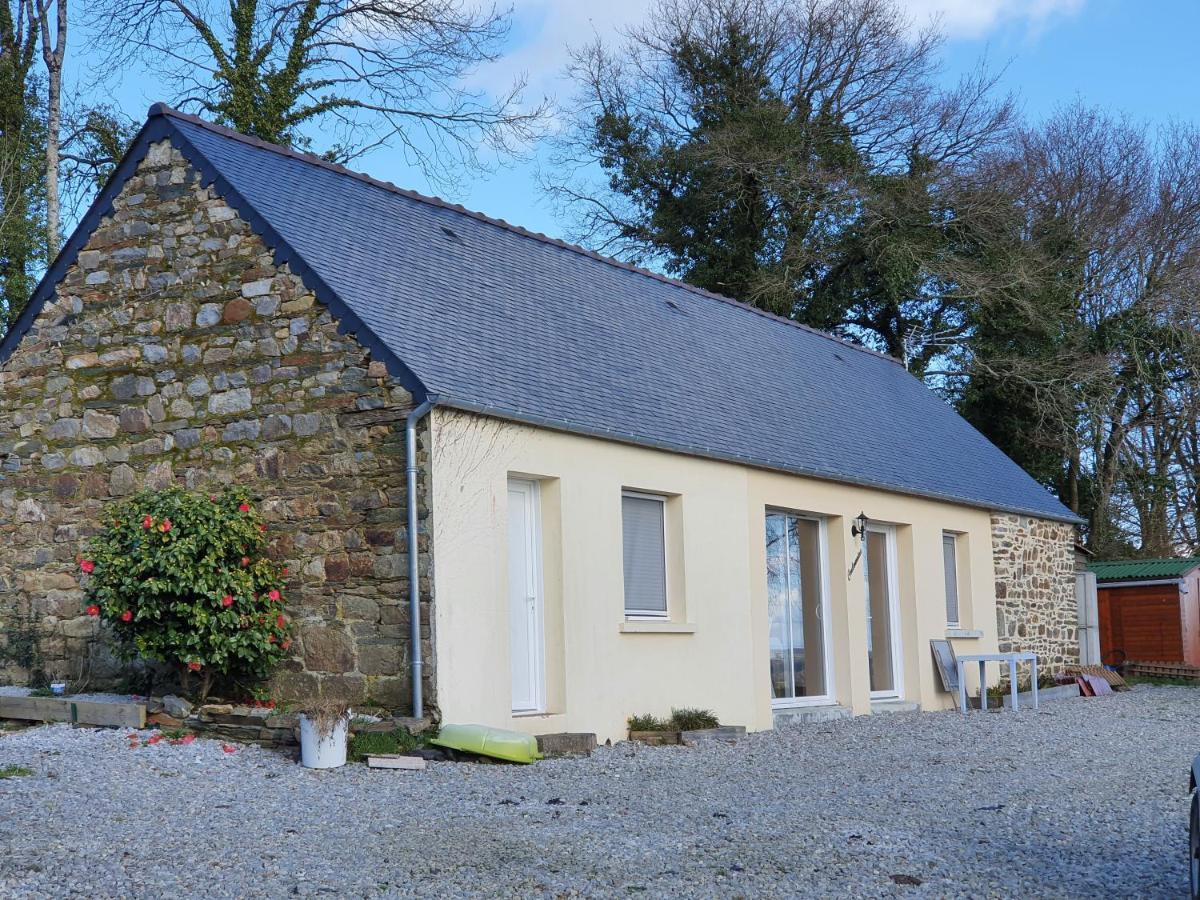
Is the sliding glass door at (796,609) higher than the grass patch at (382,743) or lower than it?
higher

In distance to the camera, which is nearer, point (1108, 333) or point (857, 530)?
point (857, 530)

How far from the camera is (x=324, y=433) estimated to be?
10.8m

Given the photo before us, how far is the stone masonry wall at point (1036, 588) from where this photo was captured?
752 inches

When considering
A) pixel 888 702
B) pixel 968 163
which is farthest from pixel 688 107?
pixel 888 702

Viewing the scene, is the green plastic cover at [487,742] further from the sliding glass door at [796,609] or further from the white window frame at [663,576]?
the sliding glass door at [796,609]

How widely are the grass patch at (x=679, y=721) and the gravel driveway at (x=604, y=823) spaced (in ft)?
1.79

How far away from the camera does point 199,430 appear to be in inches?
457

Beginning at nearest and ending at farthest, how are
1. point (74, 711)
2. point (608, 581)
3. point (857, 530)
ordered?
point (74, 711) → point (608, 581) → point (857, 530)

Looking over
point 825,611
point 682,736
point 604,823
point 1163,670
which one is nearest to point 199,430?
point 682,736

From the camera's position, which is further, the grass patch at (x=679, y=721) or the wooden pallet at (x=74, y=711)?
the grass patch at (x=679, y=721)

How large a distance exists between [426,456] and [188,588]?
2.01 meters

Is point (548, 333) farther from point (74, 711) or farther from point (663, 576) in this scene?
point (74, 711)

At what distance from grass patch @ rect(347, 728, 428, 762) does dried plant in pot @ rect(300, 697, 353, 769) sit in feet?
0.74

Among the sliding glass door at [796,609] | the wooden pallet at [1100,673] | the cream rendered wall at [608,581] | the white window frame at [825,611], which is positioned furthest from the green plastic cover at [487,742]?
the wooden pallet at [1100,673]
